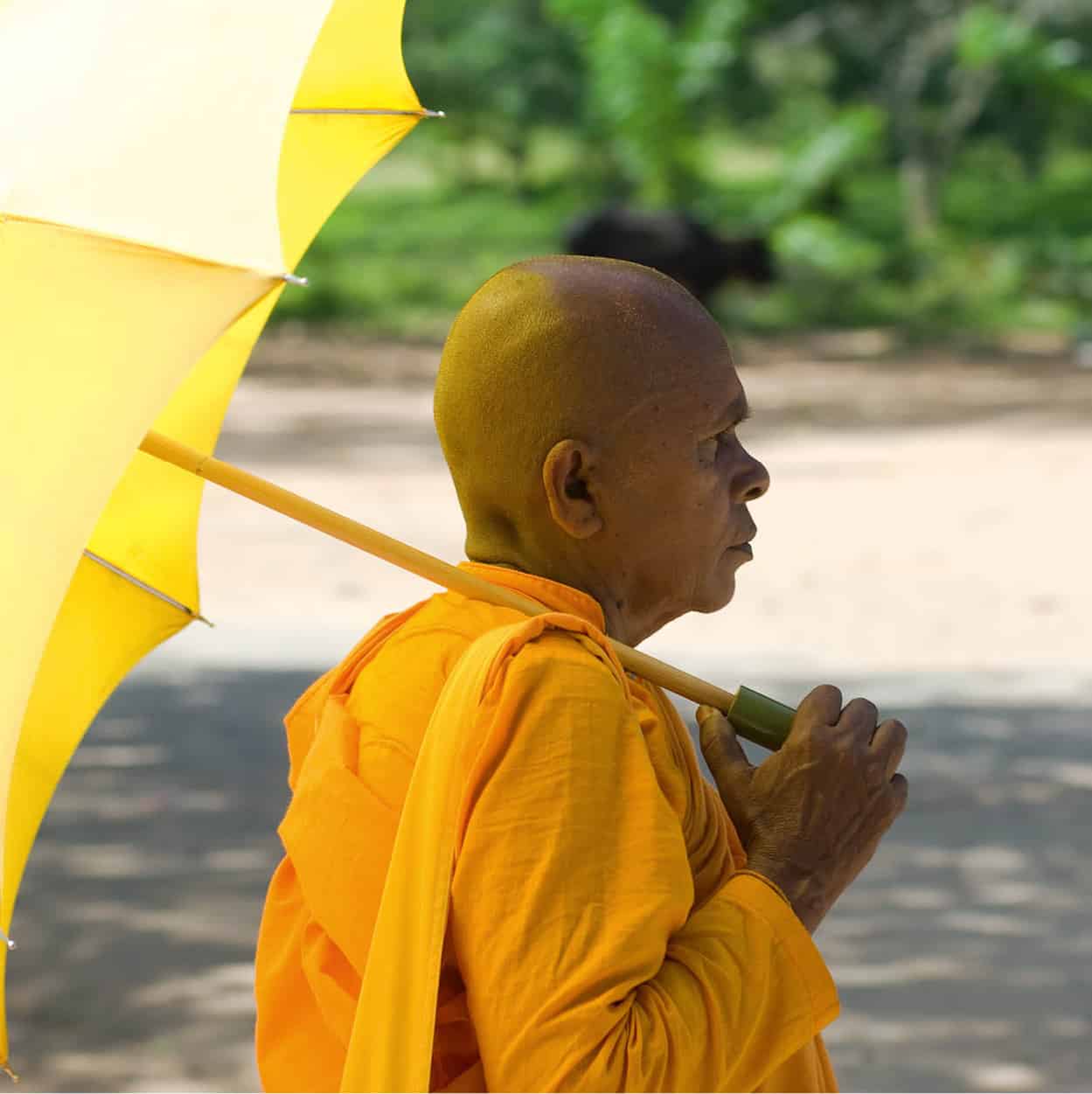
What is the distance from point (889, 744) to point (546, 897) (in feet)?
1.22

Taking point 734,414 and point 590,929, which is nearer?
point 590,929

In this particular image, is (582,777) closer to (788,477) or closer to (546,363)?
(546,363)

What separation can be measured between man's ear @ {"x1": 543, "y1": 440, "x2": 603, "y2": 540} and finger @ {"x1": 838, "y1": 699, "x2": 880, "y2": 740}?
0.85 feet

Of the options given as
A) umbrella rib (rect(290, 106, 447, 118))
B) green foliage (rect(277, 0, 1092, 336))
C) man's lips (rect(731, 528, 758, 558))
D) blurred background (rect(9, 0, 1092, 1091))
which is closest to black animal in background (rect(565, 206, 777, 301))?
blurred background (rect(9, 0, 1092, 1091))

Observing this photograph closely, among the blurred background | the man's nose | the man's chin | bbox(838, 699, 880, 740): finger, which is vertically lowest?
bbox(838, 699, 880, 740): finger

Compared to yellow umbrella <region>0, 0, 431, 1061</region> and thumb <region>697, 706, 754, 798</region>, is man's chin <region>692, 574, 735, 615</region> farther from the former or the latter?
yellow umbrella <region>0, 0, 431, 1061</region>

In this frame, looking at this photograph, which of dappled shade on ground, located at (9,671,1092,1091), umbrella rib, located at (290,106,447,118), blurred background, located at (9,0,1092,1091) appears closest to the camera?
umbrella rib, located at (290,106,447,118)

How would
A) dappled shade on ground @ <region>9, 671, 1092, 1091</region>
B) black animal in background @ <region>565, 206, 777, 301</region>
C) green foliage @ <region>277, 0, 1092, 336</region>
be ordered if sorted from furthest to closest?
green foliage @ <region>277, 0, 1092, 336</region>, black animal in background @ <region>565, 206, 777, 301</region>, dappled shade on ground @ <region>9, 671, 1092, 1091</region>

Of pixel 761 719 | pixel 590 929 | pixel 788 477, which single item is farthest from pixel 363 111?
pixel 788 477

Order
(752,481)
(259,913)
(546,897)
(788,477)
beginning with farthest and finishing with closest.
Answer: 1. (788,477)
2. (259,913)
3. (752,481)
4. (546,897)

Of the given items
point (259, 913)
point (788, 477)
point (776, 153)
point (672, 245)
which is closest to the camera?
point (259, 913)

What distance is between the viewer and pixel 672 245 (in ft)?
76.0

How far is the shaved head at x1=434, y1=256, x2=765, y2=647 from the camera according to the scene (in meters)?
1.66

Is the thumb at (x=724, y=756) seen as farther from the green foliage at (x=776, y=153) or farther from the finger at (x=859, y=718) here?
the green foliage at (x=776, y=153)
